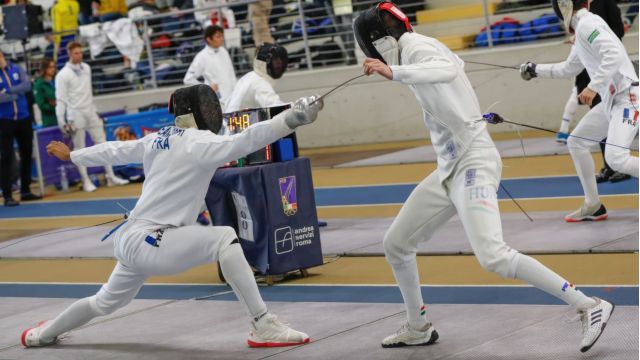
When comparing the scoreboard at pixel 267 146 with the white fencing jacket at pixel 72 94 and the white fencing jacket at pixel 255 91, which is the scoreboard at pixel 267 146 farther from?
the white fencing jacket at pixel 72 94

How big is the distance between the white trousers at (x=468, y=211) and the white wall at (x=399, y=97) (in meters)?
9.25

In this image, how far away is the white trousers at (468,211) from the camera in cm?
508

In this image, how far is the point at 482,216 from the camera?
514 cm

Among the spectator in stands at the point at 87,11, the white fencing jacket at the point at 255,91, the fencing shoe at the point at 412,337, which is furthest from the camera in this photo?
the spectator in stands at the point at 87,11

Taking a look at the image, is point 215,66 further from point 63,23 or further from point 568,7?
point 63,23

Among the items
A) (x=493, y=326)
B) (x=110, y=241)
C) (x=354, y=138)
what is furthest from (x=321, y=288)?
(x=354, y=138)

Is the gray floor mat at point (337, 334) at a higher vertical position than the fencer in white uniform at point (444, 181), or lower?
lower

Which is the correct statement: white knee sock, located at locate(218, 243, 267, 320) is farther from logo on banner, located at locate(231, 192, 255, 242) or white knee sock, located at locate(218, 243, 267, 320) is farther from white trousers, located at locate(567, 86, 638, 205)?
white trousers, located at locate(567, 86, 638, 205)

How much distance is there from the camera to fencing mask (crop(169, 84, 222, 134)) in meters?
6.06

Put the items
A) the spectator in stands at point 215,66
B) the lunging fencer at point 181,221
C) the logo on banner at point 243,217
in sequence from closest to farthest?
the lunging fencer at point 181,221
the logo on banner at point 243,217
the spectator in stands at point 215,66

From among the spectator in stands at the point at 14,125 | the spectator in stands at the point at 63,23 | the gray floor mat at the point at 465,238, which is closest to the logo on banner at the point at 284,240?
the gray floor mat at the point at 465,238

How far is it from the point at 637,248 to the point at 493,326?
198 cm

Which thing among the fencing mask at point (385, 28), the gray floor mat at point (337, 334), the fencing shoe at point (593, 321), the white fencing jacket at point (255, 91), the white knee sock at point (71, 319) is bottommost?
the gray floor mat at point (337, 334)

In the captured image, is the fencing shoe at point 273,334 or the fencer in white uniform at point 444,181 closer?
the fencer in white uniform at point 444,181
